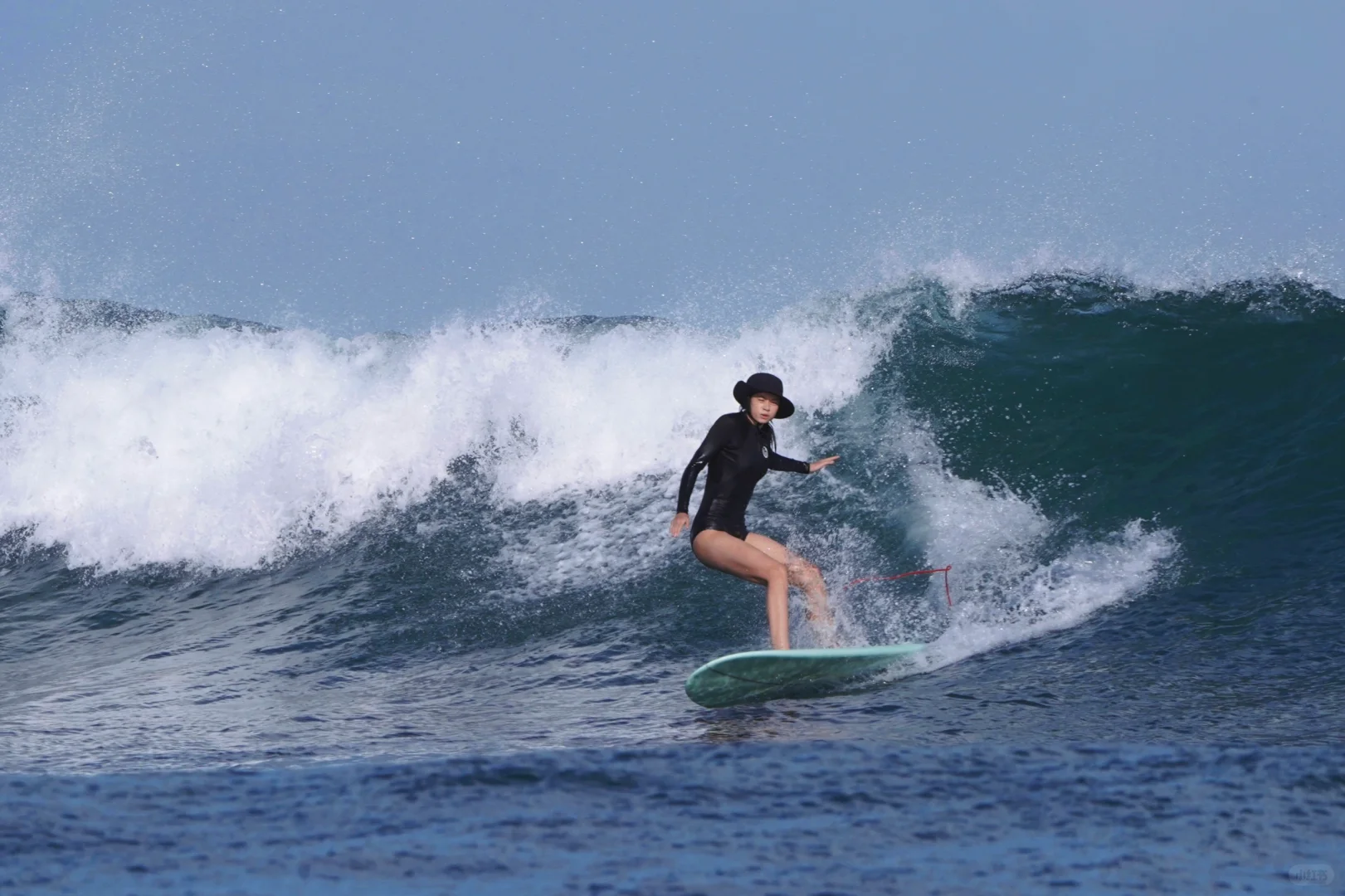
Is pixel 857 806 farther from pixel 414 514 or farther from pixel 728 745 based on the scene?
pixel 414 514

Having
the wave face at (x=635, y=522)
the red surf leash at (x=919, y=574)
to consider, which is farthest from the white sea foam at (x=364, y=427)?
the red surf leash at (x=919, y=574)

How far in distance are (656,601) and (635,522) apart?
1528 mm

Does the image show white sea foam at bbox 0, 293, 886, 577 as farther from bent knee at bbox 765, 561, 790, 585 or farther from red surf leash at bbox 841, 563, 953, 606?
bent knee at bbox 765, 561, 790, 585

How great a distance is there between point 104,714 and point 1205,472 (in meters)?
7.04

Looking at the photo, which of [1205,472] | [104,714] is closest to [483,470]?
[104,714]

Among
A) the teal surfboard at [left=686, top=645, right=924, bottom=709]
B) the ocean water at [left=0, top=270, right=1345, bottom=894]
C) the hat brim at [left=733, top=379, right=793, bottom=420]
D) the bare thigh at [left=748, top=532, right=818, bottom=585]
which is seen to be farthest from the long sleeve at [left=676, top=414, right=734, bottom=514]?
the ocean water at [left=0, top=270, right=1345, bottom=894]

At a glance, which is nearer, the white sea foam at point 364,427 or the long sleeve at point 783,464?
the long sleeve at point 783,464

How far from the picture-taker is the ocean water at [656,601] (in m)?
4.21

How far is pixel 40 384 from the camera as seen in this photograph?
1467 cm

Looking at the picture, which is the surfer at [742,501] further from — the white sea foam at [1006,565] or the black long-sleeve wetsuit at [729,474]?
the white sea foam at [1006,565]

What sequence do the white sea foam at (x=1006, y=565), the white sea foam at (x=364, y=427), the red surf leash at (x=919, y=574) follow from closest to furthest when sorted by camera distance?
the white sea foam at (x=1006, y=565), the red surf leash at (x=919, y=574), the white sea foam at (x=364, y=427)

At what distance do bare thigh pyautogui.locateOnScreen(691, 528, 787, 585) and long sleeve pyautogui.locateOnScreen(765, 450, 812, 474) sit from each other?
1.34ft

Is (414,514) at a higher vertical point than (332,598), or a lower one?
higher

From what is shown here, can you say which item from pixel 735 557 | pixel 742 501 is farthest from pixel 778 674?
pixel 742 501
